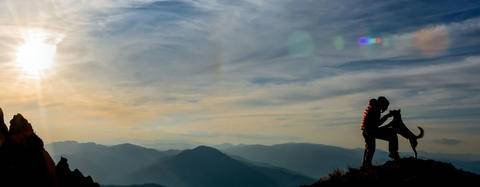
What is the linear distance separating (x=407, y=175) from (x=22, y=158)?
86.1 ft

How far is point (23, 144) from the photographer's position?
35781 mm

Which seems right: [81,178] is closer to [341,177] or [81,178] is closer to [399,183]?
[341,177]

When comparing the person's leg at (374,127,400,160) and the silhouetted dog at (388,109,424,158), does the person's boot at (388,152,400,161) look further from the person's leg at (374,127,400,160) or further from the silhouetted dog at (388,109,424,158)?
the silhouetted dog at (388,109,424,158)

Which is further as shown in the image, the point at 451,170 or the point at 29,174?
the point at 29,174

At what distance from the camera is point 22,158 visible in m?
35.3

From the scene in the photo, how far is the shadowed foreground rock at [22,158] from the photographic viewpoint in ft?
115

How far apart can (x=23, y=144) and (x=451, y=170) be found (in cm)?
2852

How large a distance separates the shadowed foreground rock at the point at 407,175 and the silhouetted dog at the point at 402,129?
208 cm

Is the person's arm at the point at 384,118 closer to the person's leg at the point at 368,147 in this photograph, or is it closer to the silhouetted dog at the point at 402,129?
the silhouetted dog at the point at 402,129

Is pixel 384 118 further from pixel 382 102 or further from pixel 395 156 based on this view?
pixel 395 156

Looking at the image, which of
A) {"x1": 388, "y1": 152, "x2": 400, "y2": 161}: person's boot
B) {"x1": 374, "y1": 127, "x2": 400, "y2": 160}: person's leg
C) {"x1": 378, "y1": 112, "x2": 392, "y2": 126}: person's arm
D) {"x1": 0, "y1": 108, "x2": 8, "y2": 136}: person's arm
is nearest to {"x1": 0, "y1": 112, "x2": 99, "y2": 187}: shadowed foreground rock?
{"x1": 0, "y1": 108, "x2": 8, "y2": 136}: person's arm

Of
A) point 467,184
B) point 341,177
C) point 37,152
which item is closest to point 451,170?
point 467,184

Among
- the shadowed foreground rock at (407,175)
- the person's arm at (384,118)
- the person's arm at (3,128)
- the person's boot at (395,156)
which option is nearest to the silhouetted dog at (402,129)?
the person's arm at (384,118)

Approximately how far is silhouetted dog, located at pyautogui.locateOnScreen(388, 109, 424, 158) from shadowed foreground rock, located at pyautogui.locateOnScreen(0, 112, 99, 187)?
2450 centimetres
